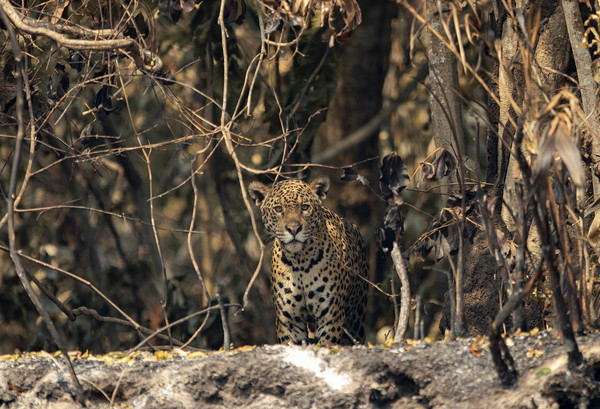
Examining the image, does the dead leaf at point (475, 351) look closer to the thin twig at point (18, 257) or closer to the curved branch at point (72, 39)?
the thin twig at point (18, 257)

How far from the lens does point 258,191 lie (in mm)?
7719

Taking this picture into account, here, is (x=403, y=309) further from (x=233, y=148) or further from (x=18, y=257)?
(x=233, y=148)

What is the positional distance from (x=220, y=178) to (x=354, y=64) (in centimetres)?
190

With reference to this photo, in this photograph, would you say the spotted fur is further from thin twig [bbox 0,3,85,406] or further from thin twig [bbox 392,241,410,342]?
thin twig [bbox 0,3,85,406]

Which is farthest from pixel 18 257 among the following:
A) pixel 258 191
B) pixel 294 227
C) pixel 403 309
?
pixel 258 191

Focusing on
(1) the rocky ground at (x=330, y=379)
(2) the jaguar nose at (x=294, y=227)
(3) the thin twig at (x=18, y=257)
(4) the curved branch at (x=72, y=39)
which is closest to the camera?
(1) the rocky ground at (x=330, y=379)

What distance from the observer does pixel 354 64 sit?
11055mm

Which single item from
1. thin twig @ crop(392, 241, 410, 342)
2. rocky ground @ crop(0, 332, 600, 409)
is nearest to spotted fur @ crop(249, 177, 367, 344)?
thin twig @ crop(392, 241, 410, 342)

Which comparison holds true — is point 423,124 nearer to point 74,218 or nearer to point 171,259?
point 171,259

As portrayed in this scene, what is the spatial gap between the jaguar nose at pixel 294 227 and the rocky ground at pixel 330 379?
2204 mm

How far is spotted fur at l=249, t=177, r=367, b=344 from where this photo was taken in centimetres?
732

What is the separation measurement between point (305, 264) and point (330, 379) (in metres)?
2.81

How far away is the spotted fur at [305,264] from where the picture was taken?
288 inches

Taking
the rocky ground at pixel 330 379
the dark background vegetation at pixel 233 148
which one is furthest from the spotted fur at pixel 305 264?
the rocky ground at pixel 330 379
